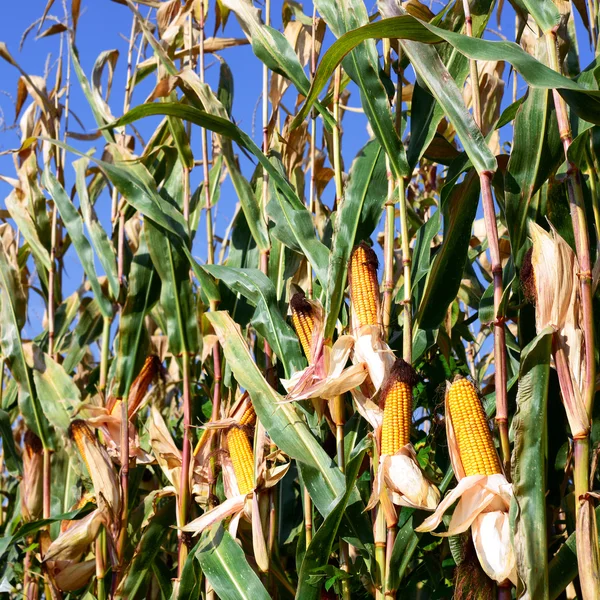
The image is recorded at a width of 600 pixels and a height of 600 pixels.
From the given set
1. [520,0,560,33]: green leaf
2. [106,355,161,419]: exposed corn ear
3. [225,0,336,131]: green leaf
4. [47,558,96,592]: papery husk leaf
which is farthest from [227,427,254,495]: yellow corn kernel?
[520,0,560,33]: green leaf

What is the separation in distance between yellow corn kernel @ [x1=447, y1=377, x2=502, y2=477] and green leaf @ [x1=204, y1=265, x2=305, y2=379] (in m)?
0.80

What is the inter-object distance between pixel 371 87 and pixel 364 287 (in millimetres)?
683

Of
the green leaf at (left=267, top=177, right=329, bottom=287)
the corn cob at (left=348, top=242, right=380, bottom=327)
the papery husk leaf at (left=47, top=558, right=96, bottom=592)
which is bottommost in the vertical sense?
the papery husk leaf at (left=47, top=558, right=96, bottom=592)

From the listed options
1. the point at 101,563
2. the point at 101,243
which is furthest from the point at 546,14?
the point at 101,563

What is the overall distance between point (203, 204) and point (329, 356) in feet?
5.48

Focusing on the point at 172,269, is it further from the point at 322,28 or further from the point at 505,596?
the point at 505,596

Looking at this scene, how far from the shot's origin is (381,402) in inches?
85.9

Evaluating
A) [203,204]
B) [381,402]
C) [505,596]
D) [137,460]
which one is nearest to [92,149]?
[203,204]

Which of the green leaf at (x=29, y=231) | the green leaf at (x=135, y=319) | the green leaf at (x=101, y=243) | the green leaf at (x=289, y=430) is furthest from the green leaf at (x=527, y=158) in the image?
the green leaf at (x=29, y=231)

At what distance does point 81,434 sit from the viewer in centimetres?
319

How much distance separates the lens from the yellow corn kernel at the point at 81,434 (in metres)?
3.15

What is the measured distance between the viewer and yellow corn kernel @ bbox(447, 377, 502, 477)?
6.16ft

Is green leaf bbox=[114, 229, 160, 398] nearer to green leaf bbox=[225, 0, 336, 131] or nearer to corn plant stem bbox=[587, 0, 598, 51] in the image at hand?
green leaf bbox=[225, 0, 336, 131]

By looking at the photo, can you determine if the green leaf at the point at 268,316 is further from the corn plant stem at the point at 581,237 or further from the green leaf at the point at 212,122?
the corn plant stem at the point at 581,237
